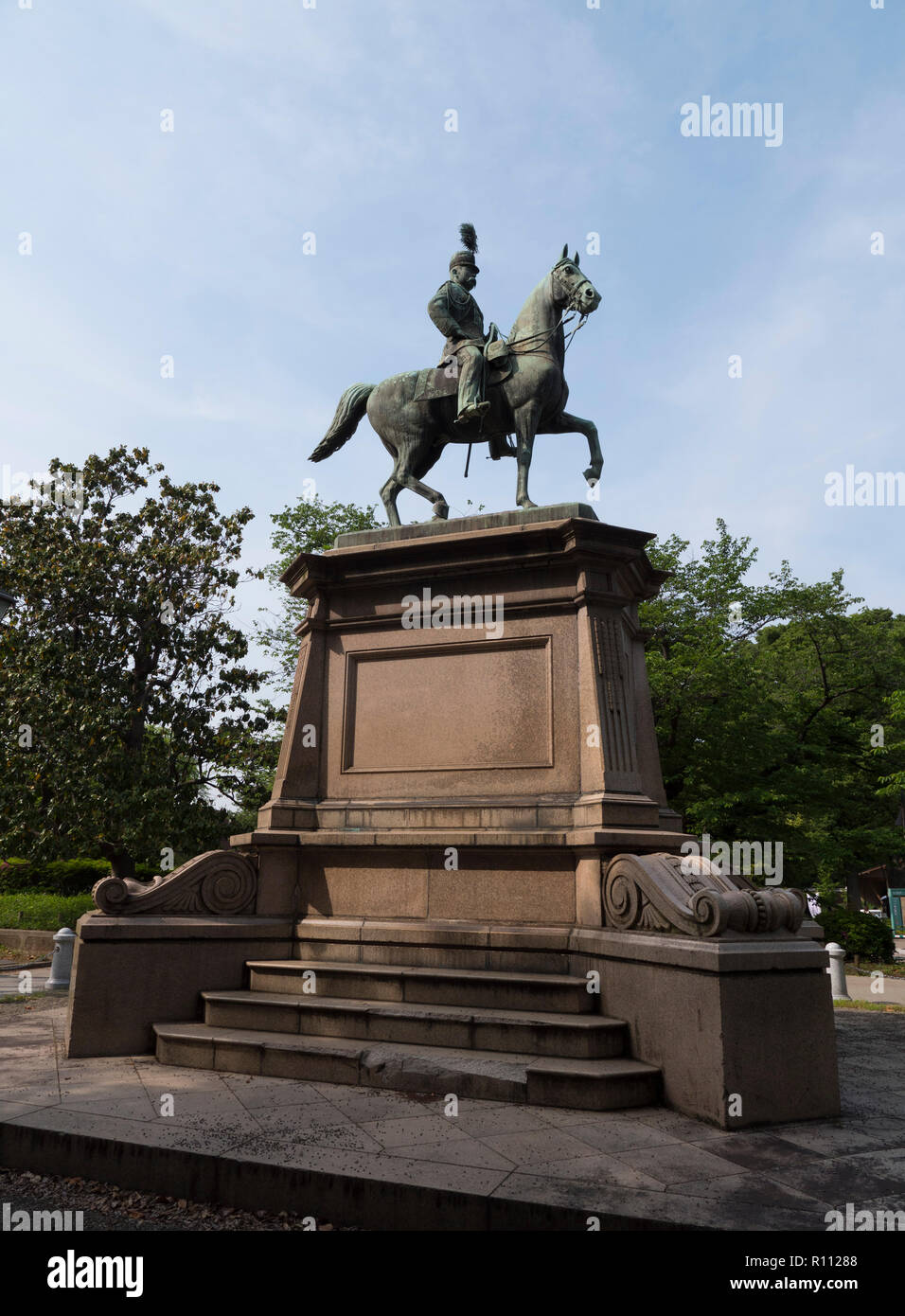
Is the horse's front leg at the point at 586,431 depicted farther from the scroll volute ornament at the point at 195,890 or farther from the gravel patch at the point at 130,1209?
the gravel patch at the point at 130,1209

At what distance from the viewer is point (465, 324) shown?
33.8 ft

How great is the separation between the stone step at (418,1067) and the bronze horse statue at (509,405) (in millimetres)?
5659

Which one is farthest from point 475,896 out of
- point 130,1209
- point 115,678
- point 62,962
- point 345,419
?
point 115,678

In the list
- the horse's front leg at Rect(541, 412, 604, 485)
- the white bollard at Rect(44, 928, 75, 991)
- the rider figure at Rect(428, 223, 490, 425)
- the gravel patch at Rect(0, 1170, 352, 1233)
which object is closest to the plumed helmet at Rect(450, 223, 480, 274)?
the rider figure at Rect(428, 223, 490, 425)

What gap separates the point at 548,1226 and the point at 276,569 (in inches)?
1096

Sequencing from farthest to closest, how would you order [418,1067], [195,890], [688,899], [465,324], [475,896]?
[465,324], [195,890], [475,896], [688,899], [418,1067]

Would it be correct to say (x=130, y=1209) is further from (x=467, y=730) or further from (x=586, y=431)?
(x=586, y=431)

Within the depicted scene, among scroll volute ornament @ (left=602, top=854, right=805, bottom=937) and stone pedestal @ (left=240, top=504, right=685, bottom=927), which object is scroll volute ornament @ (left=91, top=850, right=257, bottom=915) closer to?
stone pedestal @ (left=240, top=504, right=685, bottom=927)

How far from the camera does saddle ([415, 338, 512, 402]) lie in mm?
9969

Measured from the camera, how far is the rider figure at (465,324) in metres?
9.75

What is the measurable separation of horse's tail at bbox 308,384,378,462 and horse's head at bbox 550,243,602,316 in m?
2.50

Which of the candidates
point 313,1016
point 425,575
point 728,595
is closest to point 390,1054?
point 313,1016

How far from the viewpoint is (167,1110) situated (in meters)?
5.70

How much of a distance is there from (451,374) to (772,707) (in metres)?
19.5
